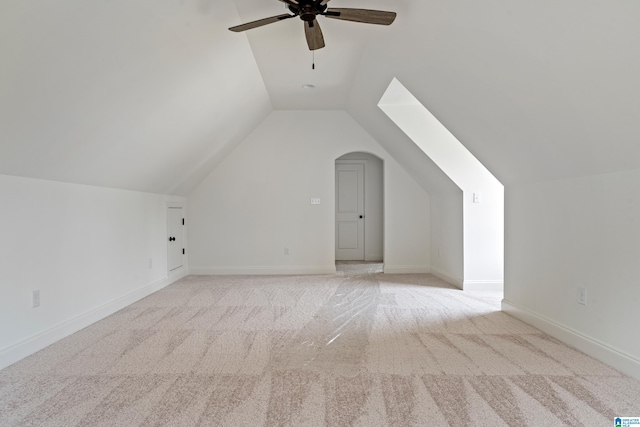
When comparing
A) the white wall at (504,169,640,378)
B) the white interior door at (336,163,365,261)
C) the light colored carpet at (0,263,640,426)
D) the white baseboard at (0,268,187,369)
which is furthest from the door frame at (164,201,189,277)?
the white wall at (504,169,640,378)

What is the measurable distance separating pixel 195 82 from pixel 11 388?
2604 millimetres

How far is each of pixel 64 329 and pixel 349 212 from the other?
558 centimetres

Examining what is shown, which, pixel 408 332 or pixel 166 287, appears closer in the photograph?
pixel 408 332

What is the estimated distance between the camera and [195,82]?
3477 millimetres

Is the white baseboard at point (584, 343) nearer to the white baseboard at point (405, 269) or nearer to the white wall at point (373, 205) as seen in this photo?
the white baseboard at point (405, 269)

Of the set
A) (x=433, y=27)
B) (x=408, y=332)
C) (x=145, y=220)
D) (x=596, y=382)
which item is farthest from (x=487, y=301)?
(x=145, y=220)

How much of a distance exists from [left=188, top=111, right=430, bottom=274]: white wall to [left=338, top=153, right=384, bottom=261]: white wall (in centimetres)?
158

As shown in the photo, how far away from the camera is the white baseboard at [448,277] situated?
513 centimetres

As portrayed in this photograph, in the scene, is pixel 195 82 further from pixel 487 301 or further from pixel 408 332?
pixel 487 301

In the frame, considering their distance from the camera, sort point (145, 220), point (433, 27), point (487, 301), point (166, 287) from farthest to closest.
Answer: point (166, 287)
point (145, 220)
point (487, 301)
point (433, 27)

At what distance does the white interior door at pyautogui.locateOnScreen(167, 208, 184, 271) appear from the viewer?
559 centimetres

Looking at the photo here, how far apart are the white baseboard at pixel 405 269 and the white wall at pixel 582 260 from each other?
7.93 feet

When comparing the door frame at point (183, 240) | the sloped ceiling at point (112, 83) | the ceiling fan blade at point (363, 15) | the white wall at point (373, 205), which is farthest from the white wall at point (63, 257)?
the white wall at point (373, 205)

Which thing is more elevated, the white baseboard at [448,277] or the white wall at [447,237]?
the white wall at [447,237]
